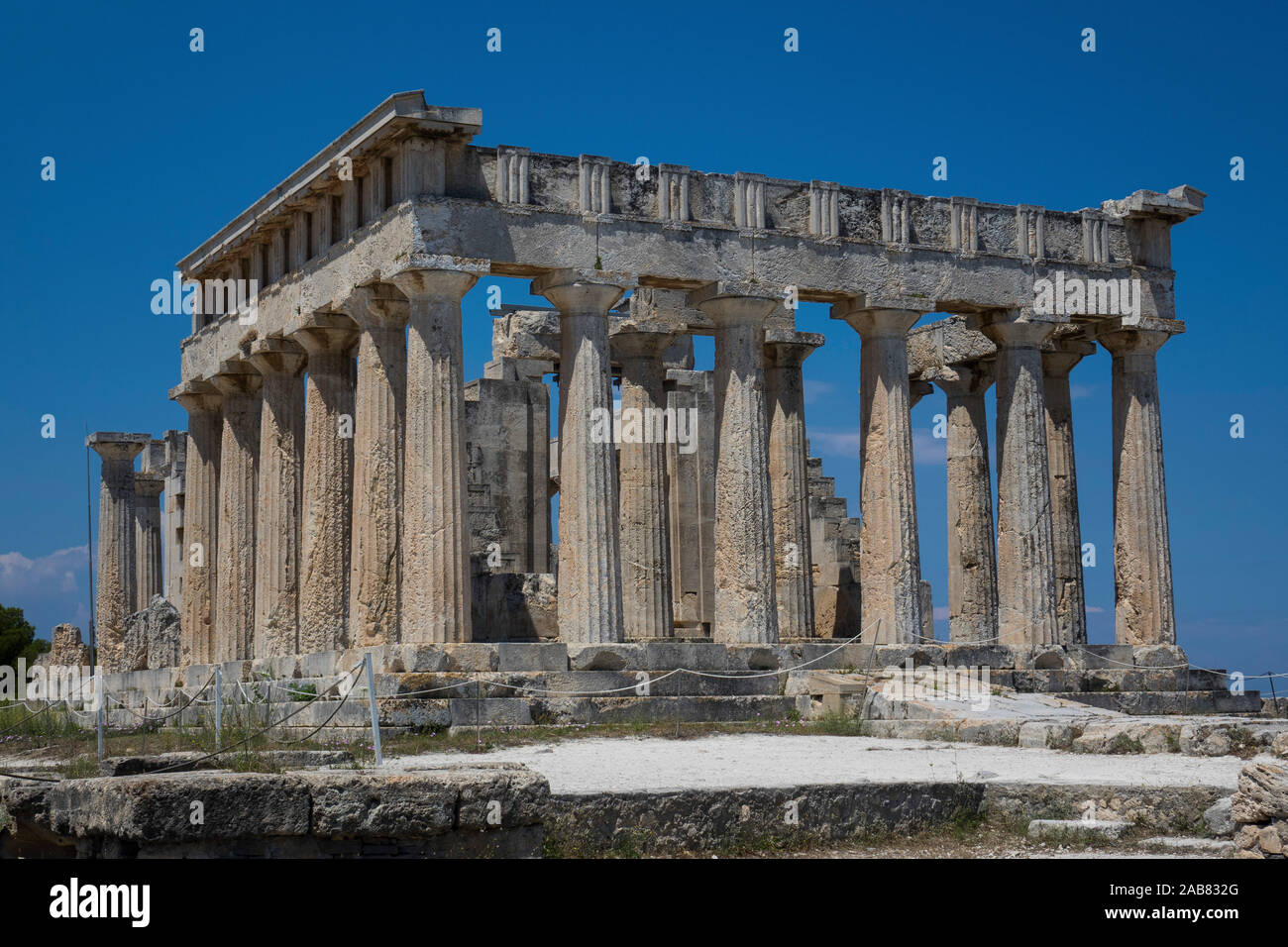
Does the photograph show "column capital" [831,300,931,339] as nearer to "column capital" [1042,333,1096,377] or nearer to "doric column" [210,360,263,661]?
"column capital" [1042,333,1096,377]

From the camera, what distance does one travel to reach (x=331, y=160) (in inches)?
1035

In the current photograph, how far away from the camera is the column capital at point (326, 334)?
91.1ft

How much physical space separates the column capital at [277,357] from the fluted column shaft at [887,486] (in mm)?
9616

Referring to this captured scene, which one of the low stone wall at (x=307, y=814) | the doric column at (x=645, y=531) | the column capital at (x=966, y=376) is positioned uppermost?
the column capital at (x=966, y=376)

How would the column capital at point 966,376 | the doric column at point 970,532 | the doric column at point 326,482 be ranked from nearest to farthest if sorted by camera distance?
the doric column at point 326,482, the doric column at point 970,532, the column capital at point 966,376

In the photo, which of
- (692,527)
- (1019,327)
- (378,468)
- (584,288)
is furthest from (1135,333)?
(378,468)

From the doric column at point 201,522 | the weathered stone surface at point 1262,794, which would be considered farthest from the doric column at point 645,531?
the weathered stone surface at point 1262,794

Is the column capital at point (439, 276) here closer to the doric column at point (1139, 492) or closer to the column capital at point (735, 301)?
the column capital at point (735, 301)

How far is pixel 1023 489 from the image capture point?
2945cm

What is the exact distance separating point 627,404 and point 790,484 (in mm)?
3348

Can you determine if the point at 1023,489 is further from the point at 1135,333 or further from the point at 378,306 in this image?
the point at 378,306
